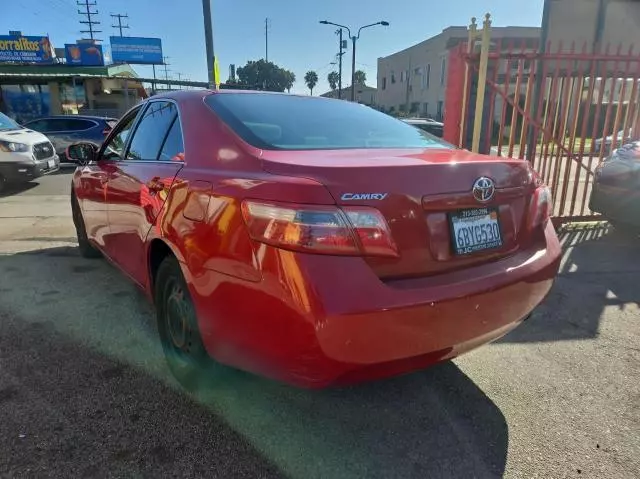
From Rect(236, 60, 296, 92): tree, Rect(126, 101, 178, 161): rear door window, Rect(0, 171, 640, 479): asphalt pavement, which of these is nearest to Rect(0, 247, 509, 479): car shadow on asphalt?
Rect(0, 171, 640, 479): asphalt pavement

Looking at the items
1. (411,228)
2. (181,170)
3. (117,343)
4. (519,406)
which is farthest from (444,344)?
(117,343)

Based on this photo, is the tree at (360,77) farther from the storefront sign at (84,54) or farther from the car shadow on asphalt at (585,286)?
the car shadow on asphalt at (585,286)

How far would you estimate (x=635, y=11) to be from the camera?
8109mm

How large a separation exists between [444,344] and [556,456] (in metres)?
0.77

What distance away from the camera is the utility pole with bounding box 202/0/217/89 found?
11695mm

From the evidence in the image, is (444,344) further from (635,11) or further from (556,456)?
(635,11)

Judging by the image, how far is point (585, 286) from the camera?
4.27 meters

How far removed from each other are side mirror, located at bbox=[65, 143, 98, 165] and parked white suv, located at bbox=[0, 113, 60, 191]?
6.17 m

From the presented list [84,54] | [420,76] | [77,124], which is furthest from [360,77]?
[77,124]

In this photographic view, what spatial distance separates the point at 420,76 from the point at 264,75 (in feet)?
134

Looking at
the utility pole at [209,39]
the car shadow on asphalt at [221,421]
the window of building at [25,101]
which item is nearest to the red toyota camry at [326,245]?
the car shadow on asphalt at [221,421]

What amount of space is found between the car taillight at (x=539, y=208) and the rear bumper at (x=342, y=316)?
363 mm

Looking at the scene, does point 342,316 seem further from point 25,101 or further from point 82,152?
point 25,101

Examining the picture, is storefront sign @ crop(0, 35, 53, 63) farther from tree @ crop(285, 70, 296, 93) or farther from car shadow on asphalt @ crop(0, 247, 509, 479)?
tree @ crop(285, 70, 296, 93)
